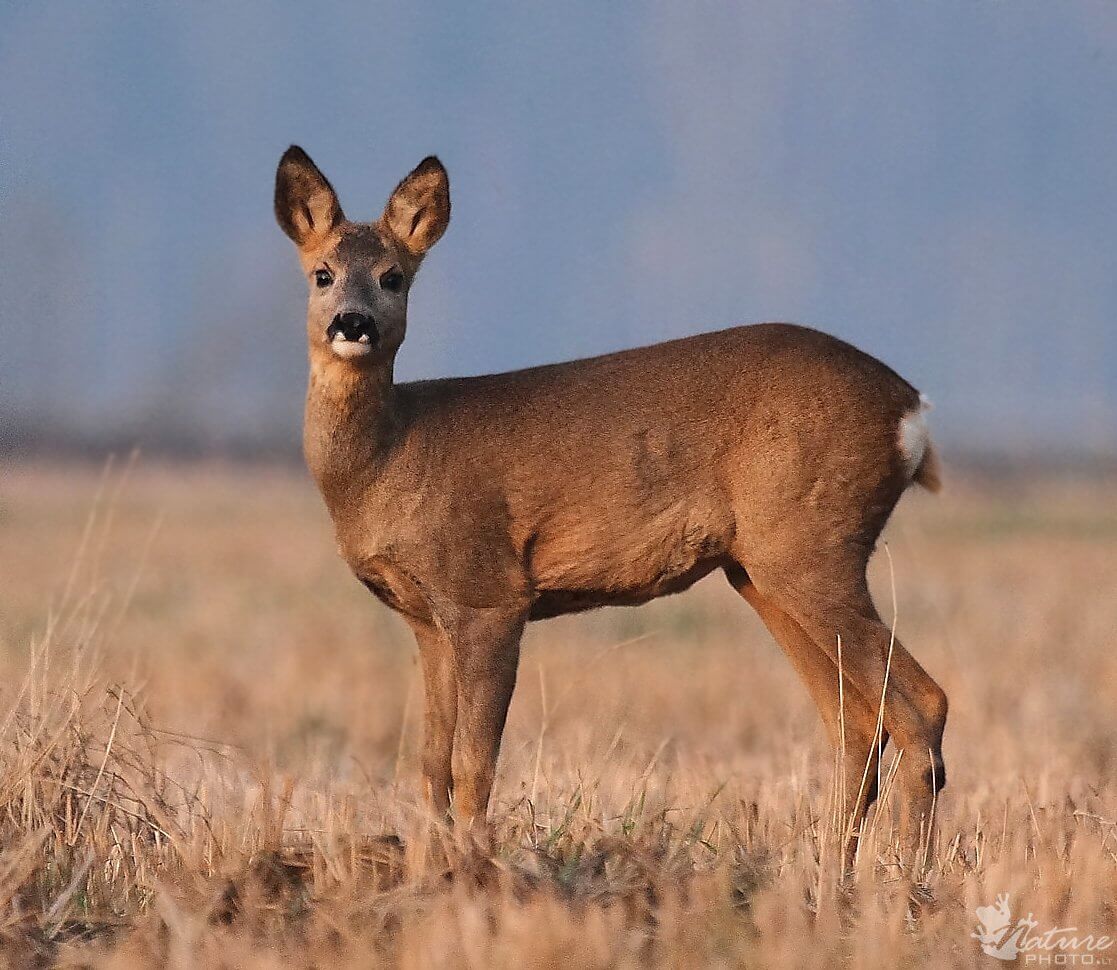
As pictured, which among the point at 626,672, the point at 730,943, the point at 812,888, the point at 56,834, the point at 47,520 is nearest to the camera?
the point at 730,943

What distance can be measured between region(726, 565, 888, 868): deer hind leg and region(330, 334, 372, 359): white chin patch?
75.5 inches

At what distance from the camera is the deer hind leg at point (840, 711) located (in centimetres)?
790

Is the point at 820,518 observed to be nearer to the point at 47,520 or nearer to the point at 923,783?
the point at 923,783

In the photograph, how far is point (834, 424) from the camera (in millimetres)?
7883

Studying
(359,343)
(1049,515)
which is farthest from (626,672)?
(1049,515)

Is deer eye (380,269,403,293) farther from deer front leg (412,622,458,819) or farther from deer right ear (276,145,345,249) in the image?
deer front leg (412,622,458,819)

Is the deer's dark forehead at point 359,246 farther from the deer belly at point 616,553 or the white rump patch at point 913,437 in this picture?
the white rump patch at point 913,437

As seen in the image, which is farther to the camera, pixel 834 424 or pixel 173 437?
pixel 173 437

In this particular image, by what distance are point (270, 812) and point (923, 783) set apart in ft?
9.11

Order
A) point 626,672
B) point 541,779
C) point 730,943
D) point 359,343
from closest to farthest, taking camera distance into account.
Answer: point 730,943 < point 359,343 < point 541,779 < point 626,672

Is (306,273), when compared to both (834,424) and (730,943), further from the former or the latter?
(730,943)

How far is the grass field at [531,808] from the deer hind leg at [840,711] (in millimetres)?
331

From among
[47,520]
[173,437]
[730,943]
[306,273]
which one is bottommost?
[730,943]

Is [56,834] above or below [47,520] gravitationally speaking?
below
